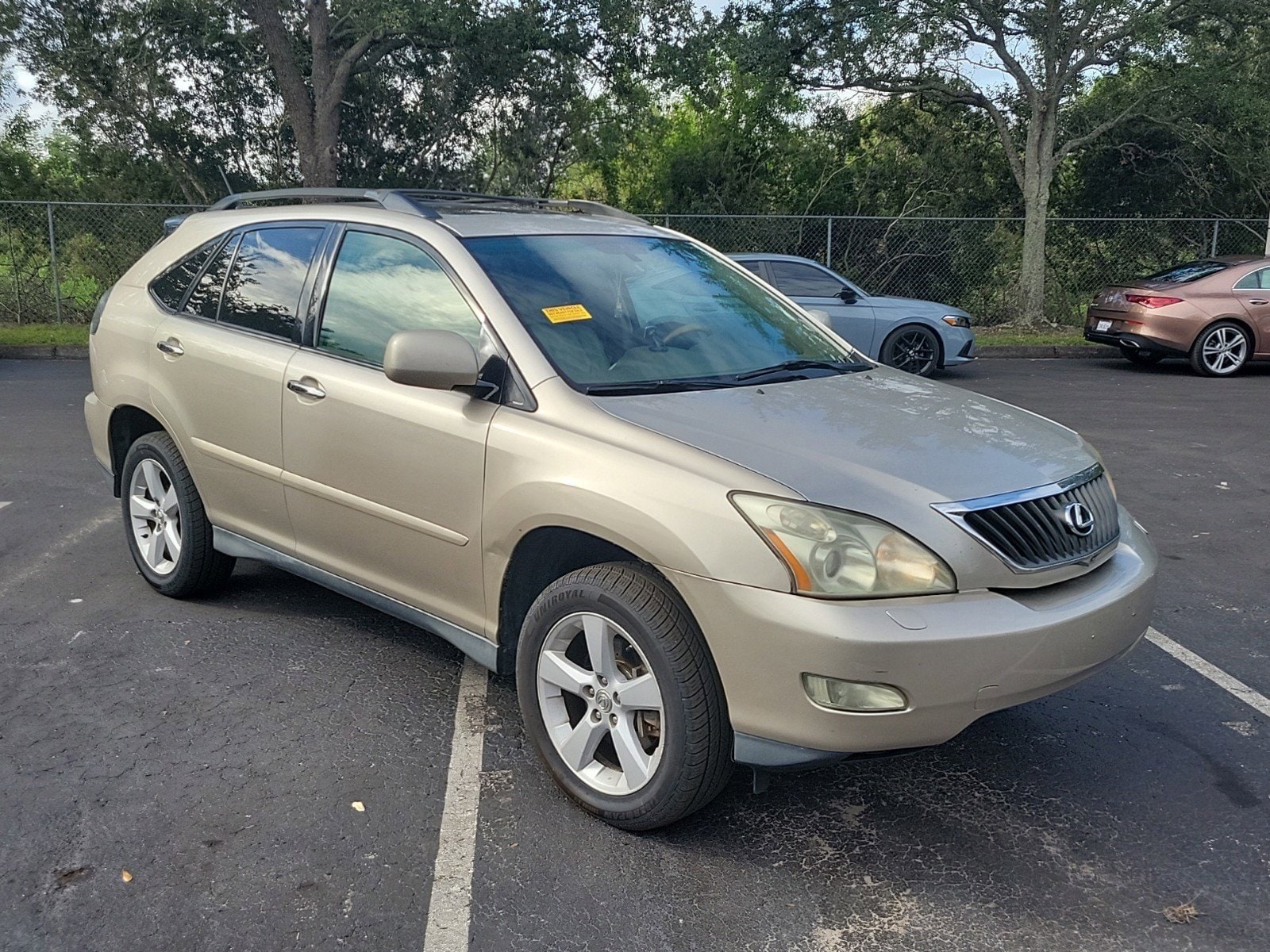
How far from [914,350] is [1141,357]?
14.3 ft

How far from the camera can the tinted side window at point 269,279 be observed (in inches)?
168

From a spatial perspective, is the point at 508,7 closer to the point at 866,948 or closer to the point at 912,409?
the point at 912,409

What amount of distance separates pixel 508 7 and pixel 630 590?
1572 cm

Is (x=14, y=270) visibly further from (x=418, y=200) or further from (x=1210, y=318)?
(x=1210, y=318)

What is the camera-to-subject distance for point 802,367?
3.96 meters

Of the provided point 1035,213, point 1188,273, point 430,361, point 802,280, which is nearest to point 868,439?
point 430,361

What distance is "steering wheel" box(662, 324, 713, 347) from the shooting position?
3.85 meters

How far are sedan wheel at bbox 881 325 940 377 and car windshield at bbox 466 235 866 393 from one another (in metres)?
8.37

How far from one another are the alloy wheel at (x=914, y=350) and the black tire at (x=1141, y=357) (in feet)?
10.9

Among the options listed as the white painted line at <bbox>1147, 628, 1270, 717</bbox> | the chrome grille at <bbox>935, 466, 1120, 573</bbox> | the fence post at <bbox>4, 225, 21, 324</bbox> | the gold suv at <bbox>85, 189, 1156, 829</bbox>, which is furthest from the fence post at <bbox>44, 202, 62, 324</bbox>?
the chrome grille at <bbox>935, 466, 1120, 573</bbox>

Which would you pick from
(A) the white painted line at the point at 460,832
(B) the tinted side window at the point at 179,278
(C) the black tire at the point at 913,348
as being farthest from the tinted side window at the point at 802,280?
(A) the white painted line at the point at 460,832

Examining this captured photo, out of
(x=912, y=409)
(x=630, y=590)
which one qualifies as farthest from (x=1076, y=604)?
(x=630, y=590)

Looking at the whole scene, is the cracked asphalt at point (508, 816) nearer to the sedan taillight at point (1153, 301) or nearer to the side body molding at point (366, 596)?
the side body molding at point (366, 596)

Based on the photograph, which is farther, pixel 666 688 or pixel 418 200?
pixel 418 200
